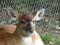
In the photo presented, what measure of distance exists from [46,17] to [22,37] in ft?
9.63

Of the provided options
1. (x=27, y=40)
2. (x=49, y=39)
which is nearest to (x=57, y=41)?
(x=49, y=39)

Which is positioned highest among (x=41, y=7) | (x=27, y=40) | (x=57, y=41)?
(x=41, y=7)

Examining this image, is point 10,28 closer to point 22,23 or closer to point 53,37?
point 22,23

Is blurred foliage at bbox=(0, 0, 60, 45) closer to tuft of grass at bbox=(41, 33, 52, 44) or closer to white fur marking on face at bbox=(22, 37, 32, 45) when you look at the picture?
tuft of grass at bbox=(41, 33, 52, 44)

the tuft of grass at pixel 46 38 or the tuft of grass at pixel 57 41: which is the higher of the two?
the tuft of grass at pixel 46 38

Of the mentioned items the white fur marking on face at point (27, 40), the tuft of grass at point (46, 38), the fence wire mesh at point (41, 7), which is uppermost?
the fence wire mesh at point (41, 7)

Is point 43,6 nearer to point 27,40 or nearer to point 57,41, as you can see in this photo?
point 57,41

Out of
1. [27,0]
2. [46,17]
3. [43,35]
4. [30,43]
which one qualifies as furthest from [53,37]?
[30,43]

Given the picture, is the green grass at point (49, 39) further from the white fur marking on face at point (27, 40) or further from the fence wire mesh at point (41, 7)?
the white fur marking on face at point (27, 40)

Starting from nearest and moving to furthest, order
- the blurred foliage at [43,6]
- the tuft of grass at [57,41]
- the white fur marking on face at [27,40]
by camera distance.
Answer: the white fur marking on face at [27,40]
the tuft of grass at [57,41]
the blurred foliage at [43,6]

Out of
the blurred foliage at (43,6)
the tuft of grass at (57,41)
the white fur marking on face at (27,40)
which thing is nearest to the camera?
the white fur marking on face at (27,40)

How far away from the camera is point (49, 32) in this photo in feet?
27.7

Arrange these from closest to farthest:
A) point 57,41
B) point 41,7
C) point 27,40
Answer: point 27,40
point 57,41
point 41,7

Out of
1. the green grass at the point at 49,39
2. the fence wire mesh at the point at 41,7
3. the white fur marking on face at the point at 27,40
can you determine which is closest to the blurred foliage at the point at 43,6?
the fence wire mesh at the point at 41,7
